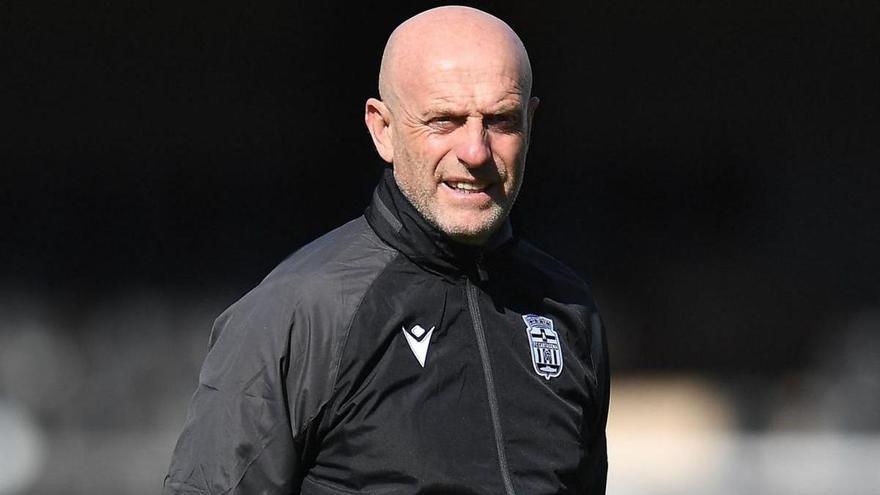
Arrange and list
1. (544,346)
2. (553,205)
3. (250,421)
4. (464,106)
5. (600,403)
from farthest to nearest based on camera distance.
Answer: (553,205), (600,403), (544,346), (464,106), (250,421)

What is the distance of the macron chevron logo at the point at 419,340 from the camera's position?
76.3 inches

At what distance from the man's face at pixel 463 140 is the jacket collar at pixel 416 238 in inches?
0.7

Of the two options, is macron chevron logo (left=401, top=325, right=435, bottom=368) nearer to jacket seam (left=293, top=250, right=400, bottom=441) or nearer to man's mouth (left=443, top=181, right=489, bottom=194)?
jacket seam (left=293, top=250, right=400, bottom=441)

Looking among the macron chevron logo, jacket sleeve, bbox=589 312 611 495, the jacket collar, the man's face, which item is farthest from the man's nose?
jacket sleeve, bbox=589 312 611 495

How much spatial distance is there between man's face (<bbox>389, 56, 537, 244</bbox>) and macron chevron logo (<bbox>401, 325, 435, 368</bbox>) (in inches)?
5.6

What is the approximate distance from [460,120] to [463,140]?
34 millimetres

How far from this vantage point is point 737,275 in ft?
14.7

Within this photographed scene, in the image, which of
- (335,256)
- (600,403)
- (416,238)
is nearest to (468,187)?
(416,238)

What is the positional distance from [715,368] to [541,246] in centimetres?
68

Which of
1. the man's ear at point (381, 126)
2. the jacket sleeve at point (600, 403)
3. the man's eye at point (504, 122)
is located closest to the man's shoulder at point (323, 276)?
the man's ear at point (381, 126)

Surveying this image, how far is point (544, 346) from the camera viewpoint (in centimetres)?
205

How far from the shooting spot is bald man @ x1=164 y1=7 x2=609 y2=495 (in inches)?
73.3

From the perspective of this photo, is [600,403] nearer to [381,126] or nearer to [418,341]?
[418,341]

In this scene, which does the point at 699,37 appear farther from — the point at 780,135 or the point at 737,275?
the point at 737,275
